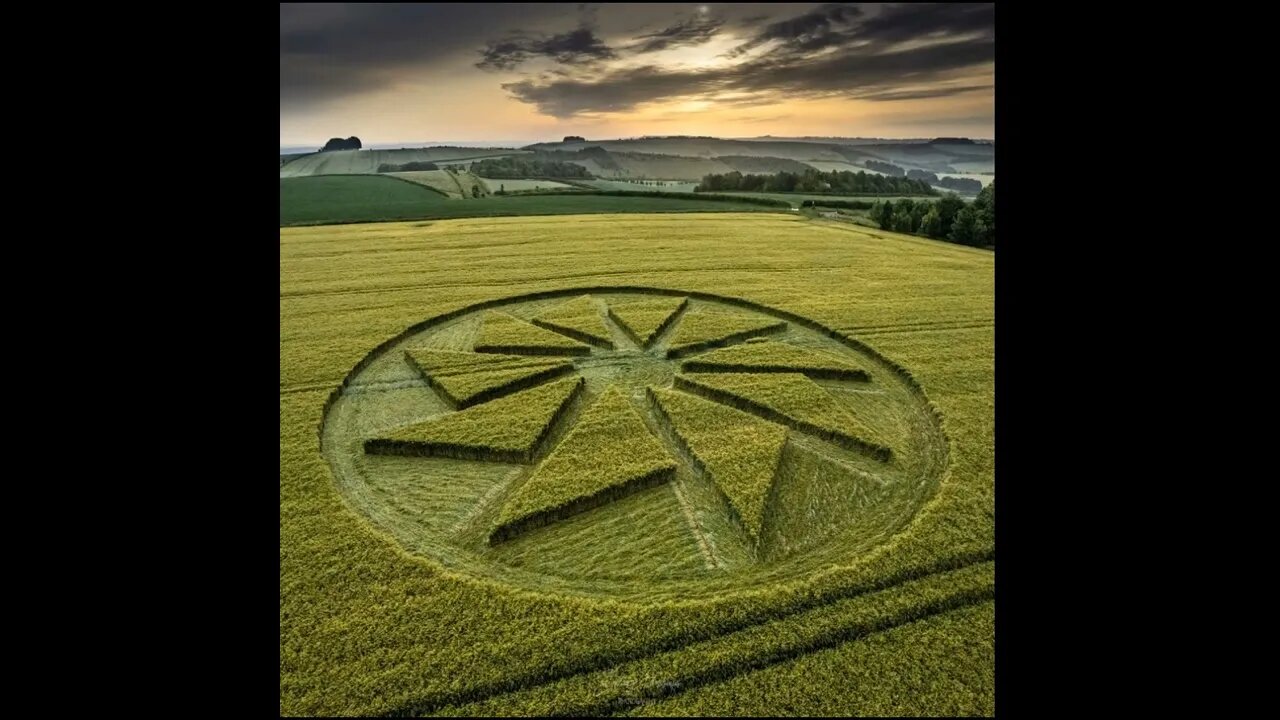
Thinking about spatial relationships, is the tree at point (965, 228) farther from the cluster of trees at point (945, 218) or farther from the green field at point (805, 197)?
the green field at point (805, 197)

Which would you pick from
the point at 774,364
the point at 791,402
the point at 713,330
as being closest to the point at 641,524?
the point at 791,402

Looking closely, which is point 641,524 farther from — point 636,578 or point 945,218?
point 945,218

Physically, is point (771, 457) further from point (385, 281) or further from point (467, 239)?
point (467, 239)

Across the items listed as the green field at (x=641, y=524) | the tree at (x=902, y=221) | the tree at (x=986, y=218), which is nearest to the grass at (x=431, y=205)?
the tree at (x=902, y=221)

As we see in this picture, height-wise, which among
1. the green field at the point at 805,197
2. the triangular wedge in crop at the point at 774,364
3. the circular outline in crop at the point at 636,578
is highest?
the green field at the point at 805,197
